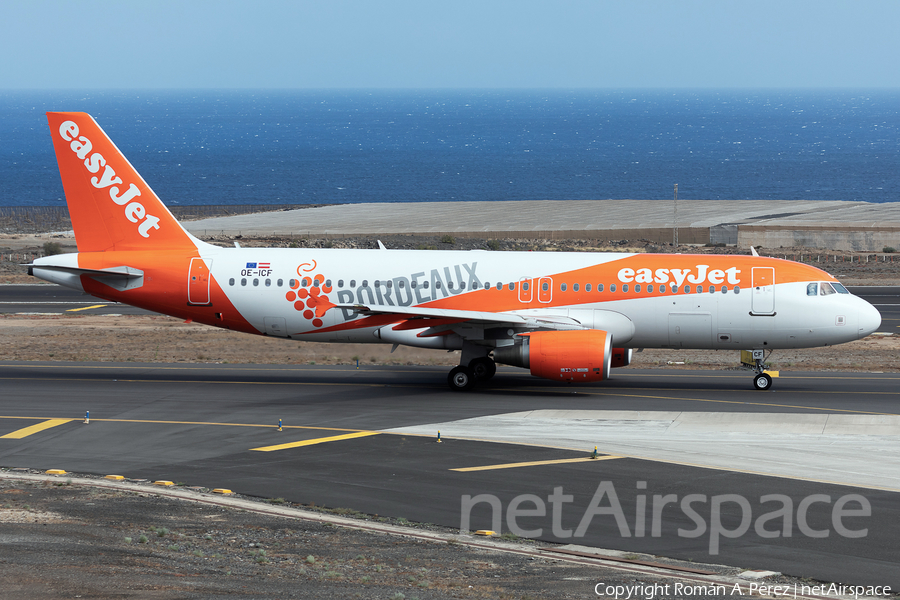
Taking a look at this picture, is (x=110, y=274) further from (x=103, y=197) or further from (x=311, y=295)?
(x=311, y=295)

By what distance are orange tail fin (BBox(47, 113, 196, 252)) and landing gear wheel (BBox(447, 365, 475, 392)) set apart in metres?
10.5

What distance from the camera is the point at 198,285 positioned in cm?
3322

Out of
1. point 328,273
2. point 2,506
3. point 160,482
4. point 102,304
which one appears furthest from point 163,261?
point 102,304

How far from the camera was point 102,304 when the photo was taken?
185ft

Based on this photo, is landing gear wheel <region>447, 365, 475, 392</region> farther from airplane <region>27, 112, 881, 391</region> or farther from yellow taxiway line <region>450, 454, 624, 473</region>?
yellow taxiway line <region>450, 454, 624, 473</region>

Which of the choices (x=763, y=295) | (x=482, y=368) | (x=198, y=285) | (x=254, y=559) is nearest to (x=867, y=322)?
(x=763, y=295)

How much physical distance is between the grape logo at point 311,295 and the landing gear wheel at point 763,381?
48.8 ft

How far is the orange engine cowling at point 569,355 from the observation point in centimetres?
3012

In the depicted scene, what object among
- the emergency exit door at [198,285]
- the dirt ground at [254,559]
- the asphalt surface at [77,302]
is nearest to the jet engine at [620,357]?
the emergency exit door at [198,285]

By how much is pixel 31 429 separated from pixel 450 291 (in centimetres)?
1368

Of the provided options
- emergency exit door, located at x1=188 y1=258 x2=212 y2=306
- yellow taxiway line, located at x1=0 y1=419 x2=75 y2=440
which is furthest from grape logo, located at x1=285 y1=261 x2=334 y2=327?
yellow taxiway line, located at x1=0 y1=419 x2=75 y2=440

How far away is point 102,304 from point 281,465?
3695 centimetres

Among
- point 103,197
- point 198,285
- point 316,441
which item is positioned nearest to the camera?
point 316,441

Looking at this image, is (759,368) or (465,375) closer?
(465,375)
